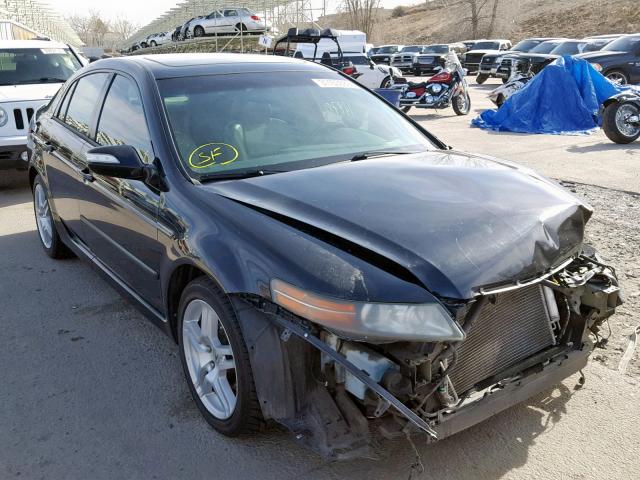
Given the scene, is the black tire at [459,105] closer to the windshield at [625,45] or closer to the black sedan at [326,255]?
the windshield at [625,45]

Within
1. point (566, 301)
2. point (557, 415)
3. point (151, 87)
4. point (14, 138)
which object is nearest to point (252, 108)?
point (151, 87)

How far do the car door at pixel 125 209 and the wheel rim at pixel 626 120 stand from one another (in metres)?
8.87

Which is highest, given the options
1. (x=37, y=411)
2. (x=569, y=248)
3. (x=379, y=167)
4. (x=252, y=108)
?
(x=252, y=108)

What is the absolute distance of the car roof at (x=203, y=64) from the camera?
11.5ft

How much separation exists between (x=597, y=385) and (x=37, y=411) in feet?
9.29

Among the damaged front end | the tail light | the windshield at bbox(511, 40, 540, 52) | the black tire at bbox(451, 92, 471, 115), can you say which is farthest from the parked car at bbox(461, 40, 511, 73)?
the damaged front end

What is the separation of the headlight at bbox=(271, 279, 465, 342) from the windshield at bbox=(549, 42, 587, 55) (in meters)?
22.8

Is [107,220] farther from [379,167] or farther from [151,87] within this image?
[379,167]

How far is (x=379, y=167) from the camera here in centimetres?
305

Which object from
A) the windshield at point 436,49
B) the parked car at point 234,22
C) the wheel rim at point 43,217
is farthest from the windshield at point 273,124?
the windshield at point 436,49

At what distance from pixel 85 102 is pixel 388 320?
3.11 meters

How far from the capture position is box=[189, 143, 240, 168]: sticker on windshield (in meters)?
3.07

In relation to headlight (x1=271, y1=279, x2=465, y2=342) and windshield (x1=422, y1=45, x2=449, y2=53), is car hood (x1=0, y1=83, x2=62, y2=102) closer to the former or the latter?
headlight (x1=271, y1=279, x2=465, y2=342)

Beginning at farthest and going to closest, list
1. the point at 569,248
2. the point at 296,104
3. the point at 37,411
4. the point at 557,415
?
the point at 296,104, the point at 37,411, the point at 557,415, the point at 569,248
